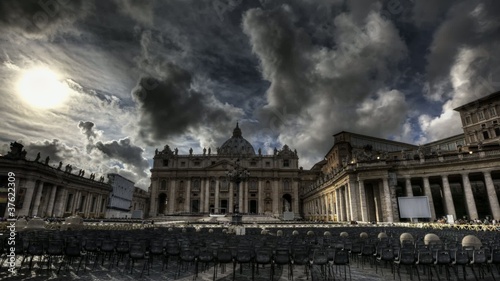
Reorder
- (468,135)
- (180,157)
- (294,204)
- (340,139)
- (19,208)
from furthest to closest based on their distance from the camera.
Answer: (180,157) → (294,204) → (340,139) → (468,135) → (19,208)

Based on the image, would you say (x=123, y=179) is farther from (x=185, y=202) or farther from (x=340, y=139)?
(x=340, y=139)

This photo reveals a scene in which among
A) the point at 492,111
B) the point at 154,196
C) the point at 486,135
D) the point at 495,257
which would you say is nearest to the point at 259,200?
the point at 154,196

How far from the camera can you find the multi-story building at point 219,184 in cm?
7881

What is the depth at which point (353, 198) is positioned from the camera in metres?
37.3

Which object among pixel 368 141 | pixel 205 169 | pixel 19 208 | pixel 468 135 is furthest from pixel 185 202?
pixel 468 135

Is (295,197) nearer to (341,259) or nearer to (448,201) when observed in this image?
(448,201)

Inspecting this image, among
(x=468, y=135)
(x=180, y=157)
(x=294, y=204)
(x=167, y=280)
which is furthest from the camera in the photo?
(x=180, y=157)

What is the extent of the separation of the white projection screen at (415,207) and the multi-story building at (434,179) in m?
0.30

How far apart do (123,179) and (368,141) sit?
7409 centimetres

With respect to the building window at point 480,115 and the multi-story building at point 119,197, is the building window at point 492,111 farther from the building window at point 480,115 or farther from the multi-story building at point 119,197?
the multi-story building at point 119,197

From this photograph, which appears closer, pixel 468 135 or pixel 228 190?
pixel 468 135

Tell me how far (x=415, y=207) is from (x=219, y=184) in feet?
190

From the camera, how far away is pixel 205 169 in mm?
81250

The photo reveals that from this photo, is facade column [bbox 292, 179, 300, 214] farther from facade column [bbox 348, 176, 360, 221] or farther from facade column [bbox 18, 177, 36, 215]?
facade column [bbox 18, 177, 36, 215]
